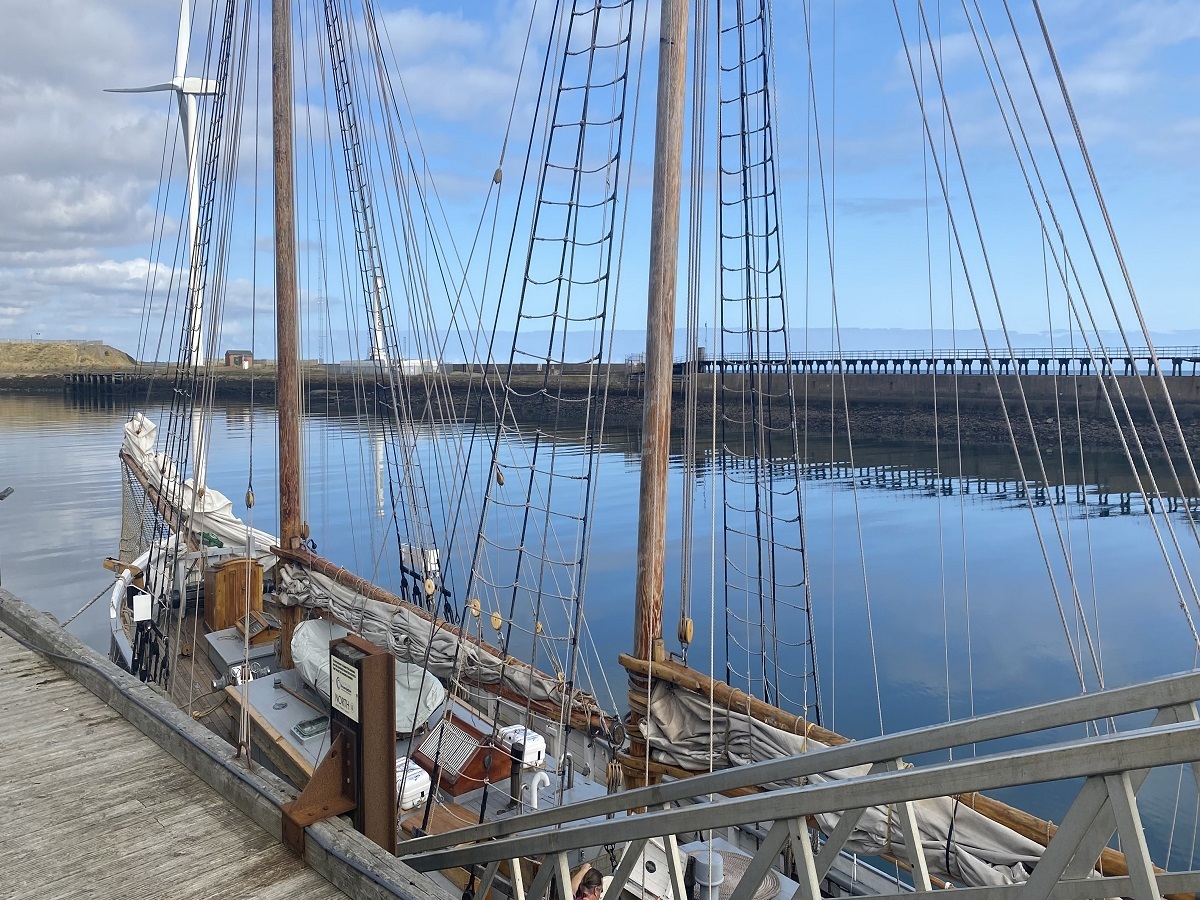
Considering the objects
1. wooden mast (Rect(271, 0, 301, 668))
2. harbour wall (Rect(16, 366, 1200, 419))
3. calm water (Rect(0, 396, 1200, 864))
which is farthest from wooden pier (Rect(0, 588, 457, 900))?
harbour wall (Rect(16, 366, 1200, 419))

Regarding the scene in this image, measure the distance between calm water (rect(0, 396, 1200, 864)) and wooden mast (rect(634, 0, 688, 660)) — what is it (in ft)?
7.15

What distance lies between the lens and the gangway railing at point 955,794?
1287 mm

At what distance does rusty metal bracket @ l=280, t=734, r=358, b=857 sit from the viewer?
347cm

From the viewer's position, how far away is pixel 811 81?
7.51 meters

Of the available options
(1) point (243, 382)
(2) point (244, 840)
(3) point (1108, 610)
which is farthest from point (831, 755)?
(1) point (243, 382)

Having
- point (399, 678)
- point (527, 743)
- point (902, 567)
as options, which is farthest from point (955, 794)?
point (902, 567)

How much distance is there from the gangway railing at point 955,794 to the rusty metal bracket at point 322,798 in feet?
3.39

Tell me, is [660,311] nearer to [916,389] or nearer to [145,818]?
[145,818]

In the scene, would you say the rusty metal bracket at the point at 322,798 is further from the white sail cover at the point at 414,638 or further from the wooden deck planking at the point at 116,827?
the white sail cover at the point at 414,638

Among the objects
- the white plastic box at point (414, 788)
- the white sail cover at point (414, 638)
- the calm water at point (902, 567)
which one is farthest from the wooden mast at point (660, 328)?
the calm water at point (902, 567)

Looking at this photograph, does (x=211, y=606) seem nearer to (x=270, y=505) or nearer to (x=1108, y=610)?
(x=1108, y=610)

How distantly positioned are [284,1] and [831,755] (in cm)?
1228

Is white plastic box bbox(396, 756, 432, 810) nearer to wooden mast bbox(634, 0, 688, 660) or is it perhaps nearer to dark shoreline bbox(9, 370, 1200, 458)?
wooden mast bbox(634, 0, 688, 660)

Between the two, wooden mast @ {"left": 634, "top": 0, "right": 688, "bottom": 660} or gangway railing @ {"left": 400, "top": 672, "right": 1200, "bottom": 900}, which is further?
wooden mast @ {"left": 634, "top": 0, "right": 688, "bottom": 660}
